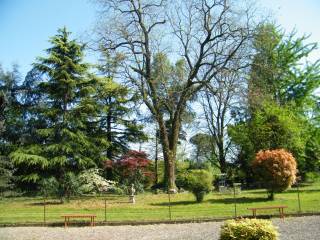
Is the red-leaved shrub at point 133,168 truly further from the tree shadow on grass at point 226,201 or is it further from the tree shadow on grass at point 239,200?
the tree shadow on grass at point 239,200

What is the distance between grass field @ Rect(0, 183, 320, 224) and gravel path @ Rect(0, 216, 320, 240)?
1.61 metres

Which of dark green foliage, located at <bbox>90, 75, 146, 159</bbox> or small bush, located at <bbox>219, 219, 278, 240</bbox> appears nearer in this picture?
small bush, located at <bbox>219, 219, 278, 240</bbox>

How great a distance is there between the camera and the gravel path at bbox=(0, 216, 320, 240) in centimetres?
1474

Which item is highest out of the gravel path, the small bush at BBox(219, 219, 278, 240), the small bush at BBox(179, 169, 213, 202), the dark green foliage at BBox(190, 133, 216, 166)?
the dark green foliage at BBox(190, 133, 216, 166)

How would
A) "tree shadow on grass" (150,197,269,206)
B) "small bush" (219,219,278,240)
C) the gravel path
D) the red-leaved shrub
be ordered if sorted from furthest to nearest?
the red-leaved shrub < "tree shadow on grass" (150,197,269,206) < the gravel path < "small bush" (219,219,278,240)

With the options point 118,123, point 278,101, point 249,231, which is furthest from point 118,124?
point 249,231

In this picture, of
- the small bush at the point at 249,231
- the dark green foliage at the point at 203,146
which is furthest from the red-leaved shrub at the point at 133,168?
the small bush at the point at 249,231

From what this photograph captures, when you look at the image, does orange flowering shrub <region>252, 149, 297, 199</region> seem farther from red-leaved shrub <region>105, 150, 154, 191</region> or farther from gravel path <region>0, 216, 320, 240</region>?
red-leaved shrub <region>105, 150, 154, 191</region>

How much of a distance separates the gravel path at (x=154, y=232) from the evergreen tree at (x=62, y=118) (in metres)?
14.4

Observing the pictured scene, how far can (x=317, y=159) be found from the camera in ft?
122

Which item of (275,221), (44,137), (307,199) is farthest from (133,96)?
(275,221)

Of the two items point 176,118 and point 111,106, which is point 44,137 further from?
point 176,118

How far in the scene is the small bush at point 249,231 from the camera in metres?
9.49

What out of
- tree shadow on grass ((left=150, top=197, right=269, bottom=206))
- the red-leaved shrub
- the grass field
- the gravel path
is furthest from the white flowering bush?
the gravel path
